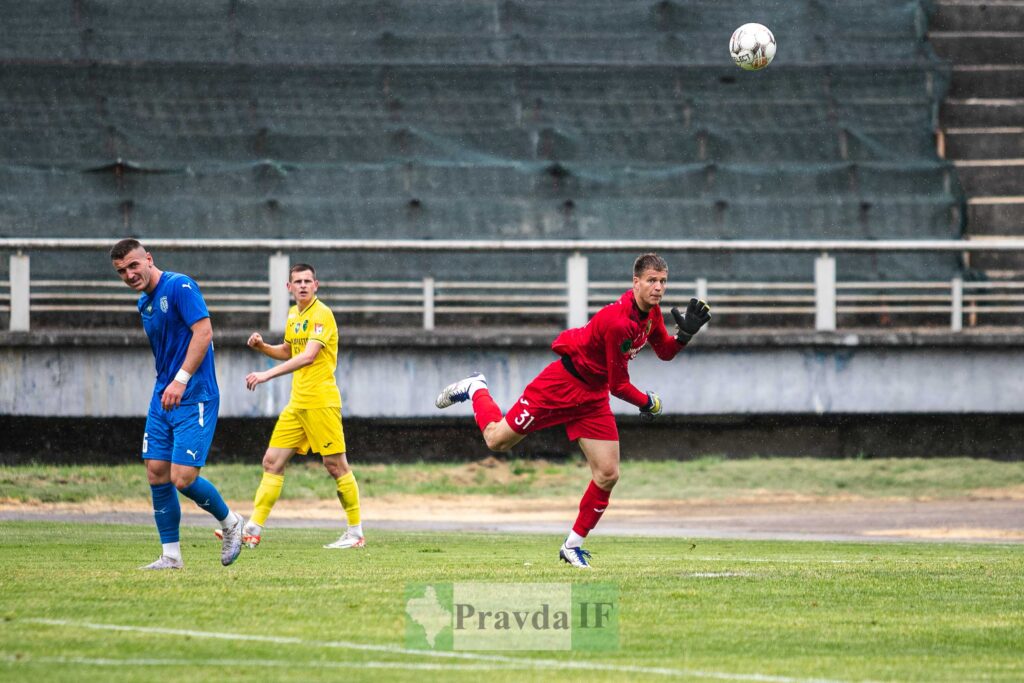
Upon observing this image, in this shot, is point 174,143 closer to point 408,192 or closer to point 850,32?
point 408,192

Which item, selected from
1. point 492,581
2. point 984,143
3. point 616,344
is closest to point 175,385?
point 492,581

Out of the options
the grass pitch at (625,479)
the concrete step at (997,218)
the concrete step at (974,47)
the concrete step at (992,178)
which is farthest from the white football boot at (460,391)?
the concrete step at (974,47)

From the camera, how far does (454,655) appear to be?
662cm

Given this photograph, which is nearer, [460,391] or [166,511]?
[166,511]

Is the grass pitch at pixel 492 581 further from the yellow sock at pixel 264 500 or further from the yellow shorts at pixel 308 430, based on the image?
the yellow shorts at pixel 308 430

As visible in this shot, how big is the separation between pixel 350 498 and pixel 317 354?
117 cm

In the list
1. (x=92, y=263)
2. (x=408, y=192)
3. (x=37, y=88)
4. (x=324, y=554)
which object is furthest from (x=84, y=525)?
(x=37, y=88)

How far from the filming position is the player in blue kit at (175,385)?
9788 millimetres

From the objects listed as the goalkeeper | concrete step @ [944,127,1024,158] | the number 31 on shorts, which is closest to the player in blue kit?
the number 31 on shorts

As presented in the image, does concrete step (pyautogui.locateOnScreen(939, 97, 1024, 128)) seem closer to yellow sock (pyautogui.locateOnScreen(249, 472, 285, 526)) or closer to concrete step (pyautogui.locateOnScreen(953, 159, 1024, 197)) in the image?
concrete step (pyautogui.locateOnScreen(953, 159, 1024, 197))

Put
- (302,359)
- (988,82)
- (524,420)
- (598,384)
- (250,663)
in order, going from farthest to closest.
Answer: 1. (988,82)
2. (302,359)
3. (524,420)
4. (598,384)
5. (250,663)

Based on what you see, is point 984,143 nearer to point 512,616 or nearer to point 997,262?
point 997,262

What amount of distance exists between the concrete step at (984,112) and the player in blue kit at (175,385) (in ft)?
77.0

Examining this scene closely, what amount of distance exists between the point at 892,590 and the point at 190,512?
1079cm
